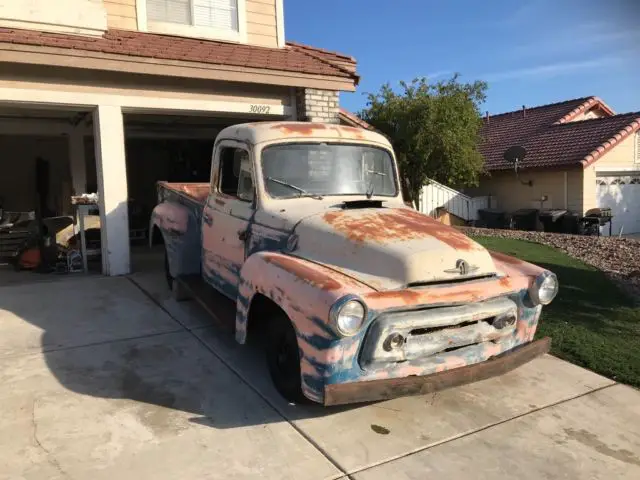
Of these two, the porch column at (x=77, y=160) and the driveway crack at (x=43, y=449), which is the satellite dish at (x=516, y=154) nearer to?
the porch column at (x=77, y=160)

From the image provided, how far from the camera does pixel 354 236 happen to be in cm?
377

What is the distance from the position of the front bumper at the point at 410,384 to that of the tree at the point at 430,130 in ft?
41.2

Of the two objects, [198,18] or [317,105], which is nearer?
[317,105]

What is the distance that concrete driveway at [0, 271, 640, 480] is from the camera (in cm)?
315

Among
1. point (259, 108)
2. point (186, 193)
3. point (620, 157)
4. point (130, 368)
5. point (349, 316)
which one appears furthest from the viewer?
point (620, 157)

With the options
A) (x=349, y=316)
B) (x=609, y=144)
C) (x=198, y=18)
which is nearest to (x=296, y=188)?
(x=349, y=316)

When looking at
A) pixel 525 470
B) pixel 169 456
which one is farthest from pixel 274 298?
pixel 525 470

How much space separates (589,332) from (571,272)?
305cm

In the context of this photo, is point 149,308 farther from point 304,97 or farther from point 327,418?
point 304,97

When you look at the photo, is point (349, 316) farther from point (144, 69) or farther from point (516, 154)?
point (516, 154)

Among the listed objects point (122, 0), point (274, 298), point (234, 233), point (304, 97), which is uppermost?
point (122, 0)

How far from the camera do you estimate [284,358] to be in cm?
385

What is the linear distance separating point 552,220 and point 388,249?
1588 cm

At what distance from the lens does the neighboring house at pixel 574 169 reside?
1834 centimetres
